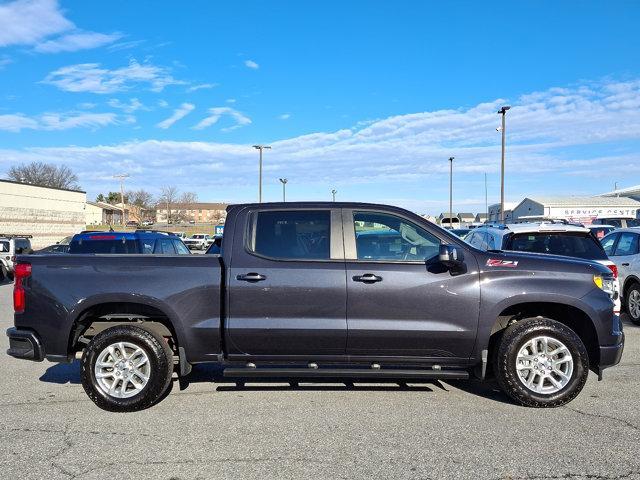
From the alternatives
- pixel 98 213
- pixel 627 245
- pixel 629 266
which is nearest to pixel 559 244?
pixel 629 266

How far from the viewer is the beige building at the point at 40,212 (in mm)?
40469

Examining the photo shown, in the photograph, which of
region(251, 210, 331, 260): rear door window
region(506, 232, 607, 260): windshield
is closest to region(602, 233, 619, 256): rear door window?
region(506, 232, 607, 260): windshield

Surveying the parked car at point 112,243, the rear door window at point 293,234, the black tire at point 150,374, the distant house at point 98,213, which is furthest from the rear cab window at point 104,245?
the distant house at point 98,213

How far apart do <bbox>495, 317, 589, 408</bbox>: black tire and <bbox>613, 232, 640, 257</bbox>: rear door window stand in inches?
227

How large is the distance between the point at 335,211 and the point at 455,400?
2158 millimetres

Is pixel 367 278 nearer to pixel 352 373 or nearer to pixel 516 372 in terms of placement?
pixel 352 373

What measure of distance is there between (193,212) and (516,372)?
5871 inches

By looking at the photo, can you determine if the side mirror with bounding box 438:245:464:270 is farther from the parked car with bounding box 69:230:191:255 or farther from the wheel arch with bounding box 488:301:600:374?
the parked car with bounding box 69:230:191:255

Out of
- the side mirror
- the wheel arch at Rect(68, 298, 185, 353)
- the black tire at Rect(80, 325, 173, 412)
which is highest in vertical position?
the side mirror

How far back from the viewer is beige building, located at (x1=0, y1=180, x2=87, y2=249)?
4047 cm

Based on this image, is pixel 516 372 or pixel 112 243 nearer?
pixel 516 372

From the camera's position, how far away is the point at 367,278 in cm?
476

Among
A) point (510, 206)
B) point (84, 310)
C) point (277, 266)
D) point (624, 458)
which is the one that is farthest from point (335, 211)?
point (510, 206)

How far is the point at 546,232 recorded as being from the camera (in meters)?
7.70
